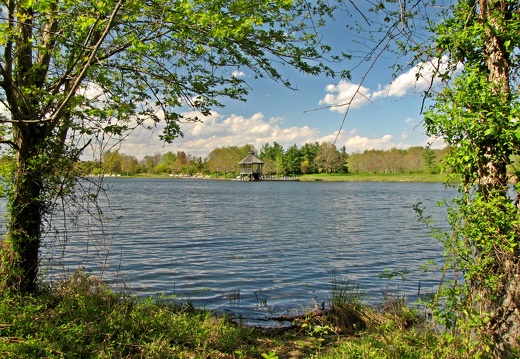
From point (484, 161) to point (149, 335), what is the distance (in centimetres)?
461

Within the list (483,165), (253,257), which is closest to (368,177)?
(253,257)

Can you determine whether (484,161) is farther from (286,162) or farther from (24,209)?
(286,162)

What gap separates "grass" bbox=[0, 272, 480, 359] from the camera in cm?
448

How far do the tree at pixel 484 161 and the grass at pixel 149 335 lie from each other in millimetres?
588

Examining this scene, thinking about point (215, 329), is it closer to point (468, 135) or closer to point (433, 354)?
point (433, 354)

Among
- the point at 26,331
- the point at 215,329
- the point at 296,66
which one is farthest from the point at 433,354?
the point at 26,331

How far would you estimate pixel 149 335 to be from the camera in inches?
204

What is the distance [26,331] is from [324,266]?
387 inches

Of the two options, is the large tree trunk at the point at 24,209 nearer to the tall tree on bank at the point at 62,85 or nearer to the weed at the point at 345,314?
the tall tree on bank at the point at 62,85

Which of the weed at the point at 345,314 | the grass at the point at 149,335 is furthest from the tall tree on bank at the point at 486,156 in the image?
the weed at the point at 345,314

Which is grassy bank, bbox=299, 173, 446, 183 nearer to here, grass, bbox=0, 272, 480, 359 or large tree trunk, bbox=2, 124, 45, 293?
grass, bbox=0, 272, 480, 359

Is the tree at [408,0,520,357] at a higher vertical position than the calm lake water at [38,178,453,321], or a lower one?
higher

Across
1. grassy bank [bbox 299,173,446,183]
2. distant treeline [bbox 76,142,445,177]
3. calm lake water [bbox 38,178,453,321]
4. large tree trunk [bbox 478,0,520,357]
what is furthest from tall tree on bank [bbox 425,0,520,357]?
grassy bank [bbox 299,173,446,183]

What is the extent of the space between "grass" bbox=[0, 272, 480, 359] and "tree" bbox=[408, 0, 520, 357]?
59 cm
